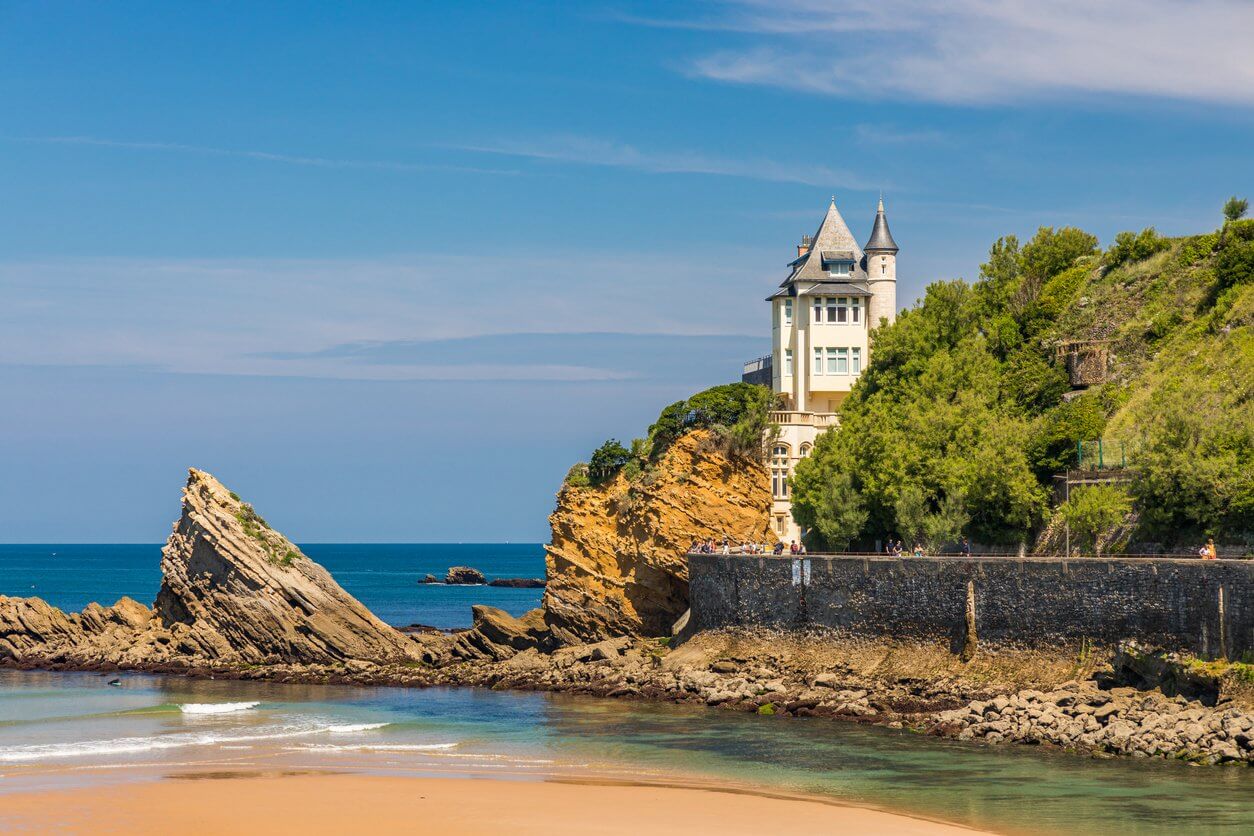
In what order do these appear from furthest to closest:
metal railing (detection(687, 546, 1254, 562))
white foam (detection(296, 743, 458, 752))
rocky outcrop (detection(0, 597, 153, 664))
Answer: rocky outcrop (detection(0, 597, 153, 664)) → metal railing (detection(687, 546, 1254, 562)) → white foam (detection(296, 743, 458, 752))

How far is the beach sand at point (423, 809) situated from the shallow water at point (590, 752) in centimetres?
148

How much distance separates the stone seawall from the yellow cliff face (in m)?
4.23

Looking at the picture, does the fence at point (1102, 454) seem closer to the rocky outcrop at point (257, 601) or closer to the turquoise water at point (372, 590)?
the rocky outcrop at point (257, 601)

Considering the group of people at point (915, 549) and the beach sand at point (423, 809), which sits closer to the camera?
the beach sand at point (423, 809)

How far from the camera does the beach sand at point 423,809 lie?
2859 cm

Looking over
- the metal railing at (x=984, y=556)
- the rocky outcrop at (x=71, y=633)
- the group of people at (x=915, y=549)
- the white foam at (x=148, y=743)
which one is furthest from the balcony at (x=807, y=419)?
the rocky outcrop at (x=71, y=633)

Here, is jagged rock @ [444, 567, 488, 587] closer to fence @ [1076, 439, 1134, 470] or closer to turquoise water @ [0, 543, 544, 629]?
turquoise water @ [0, 543, 544, 629]

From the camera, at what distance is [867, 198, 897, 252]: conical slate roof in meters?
67.1

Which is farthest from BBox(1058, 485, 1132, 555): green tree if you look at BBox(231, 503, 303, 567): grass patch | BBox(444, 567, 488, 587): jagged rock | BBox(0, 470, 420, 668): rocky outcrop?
BBox(444, 567, 488, 587): jagged rock

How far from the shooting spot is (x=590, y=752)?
3766cm

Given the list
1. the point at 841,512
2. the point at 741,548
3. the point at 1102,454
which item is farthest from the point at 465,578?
the point at 1102,454

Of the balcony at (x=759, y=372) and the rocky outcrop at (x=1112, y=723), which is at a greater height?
the balcony at (x=759, y=372)

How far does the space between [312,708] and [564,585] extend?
13.5m

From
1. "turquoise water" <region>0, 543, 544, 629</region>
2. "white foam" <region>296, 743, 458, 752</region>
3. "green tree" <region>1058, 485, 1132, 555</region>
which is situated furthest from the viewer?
"turquoise water" <region>0, 543, 544, 629</region>
